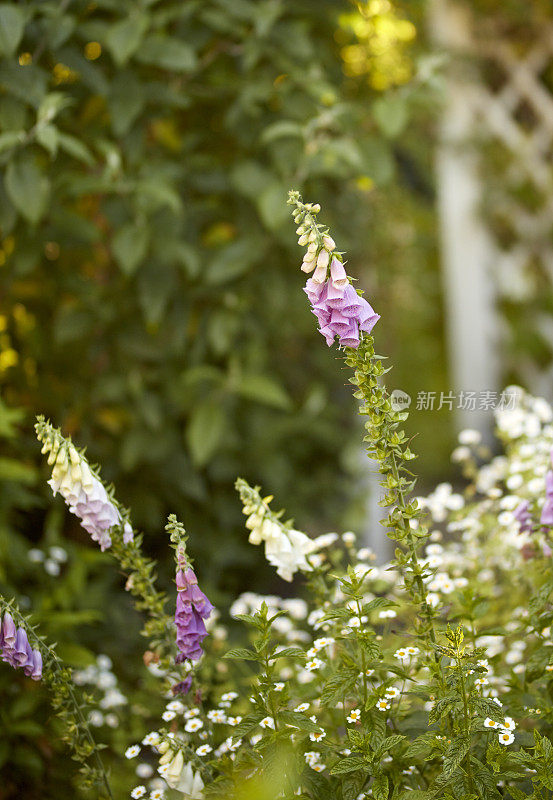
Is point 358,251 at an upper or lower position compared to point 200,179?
upper

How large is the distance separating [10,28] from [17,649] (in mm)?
1228

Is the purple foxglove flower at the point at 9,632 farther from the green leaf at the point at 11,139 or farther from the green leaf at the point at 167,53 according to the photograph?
the green leaf at the point at 167,53

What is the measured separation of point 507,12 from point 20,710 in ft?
10.0

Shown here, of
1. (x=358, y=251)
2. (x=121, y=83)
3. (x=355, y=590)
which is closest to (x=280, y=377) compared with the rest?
(x=358, y=251)

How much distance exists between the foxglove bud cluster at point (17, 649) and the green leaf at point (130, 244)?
0.96 meters

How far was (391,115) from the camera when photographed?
189 cm

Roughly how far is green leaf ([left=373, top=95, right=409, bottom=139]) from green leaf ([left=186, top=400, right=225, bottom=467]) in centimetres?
82

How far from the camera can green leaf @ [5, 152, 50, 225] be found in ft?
5.10

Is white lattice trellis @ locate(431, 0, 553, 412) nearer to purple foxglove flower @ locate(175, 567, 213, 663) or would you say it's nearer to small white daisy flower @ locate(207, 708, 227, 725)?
small white daisy flower @ locate(207, 708, 227, 725)

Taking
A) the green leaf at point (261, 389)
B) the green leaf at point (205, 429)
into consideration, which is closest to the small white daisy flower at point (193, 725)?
the green leaf at point (205, 429)

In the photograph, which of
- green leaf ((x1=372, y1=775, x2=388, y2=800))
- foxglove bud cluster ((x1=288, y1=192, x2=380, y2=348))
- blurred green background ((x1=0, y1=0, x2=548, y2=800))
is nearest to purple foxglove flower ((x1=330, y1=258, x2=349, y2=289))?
foxglove bud cluster ((x1=288, y1=192, x2=380, y2=348))

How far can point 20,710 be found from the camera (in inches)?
52.5

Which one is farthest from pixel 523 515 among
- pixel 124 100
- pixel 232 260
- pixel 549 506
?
pixel 124 100

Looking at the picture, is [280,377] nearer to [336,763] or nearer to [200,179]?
[200,179]
